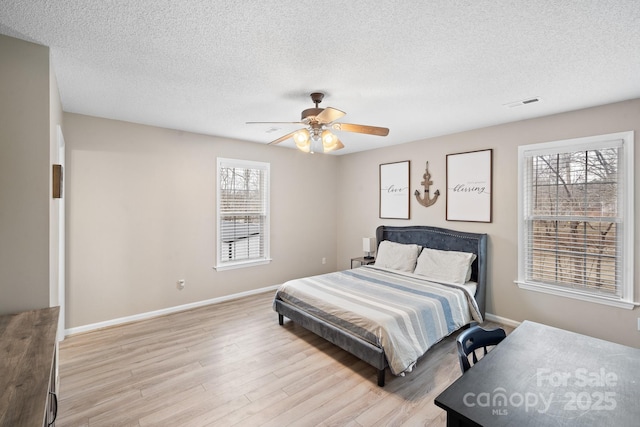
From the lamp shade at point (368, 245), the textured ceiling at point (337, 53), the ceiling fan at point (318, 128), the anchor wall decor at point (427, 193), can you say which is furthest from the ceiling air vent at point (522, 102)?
the lamp shade at point (368, 245)

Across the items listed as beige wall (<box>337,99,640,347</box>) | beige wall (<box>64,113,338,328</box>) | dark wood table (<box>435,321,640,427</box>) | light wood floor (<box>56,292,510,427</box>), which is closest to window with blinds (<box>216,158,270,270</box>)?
beige wall (<box>64,113,338,328</box>)

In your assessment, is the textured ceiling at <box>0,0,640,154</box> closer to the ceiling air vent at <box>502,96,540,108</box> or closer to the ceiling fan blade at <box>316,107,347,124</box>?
the ceiling air vent at <box>502,96,540,108</box>

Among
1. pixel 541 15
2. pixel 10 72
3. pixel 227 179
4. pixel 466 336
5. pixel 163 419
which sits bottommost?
pixel 163 419

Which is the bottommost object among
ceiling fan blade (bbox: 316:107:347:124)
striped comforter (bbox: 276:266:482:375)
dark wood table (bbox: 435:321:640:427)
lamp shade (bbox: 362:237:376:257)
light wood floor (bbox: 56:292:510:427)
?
light wood floor (bbox: 56:292:510:427)

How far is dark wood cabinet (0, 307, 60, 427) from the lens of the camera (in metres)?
1.04

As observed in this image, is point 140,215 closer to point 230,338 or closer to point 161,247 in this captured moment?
point 161,247

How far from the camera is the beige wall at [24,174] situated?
1.90m

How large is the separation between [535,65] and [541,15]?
2.24 ft

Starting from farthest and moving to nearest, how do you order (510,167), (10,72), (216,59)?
(510,167) → (216,59) → (10,72)

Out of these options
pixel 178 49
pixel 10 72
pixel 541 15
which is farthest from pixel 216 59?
pixel 541 15

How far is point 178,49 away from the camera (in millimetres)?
2062

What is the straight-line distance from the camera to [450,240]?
4.29m

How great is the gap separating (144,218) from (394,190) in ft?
12.6

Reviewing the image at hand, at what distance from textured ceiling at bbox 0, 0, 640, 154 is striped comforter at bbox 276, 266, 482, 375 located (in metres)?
2.06
